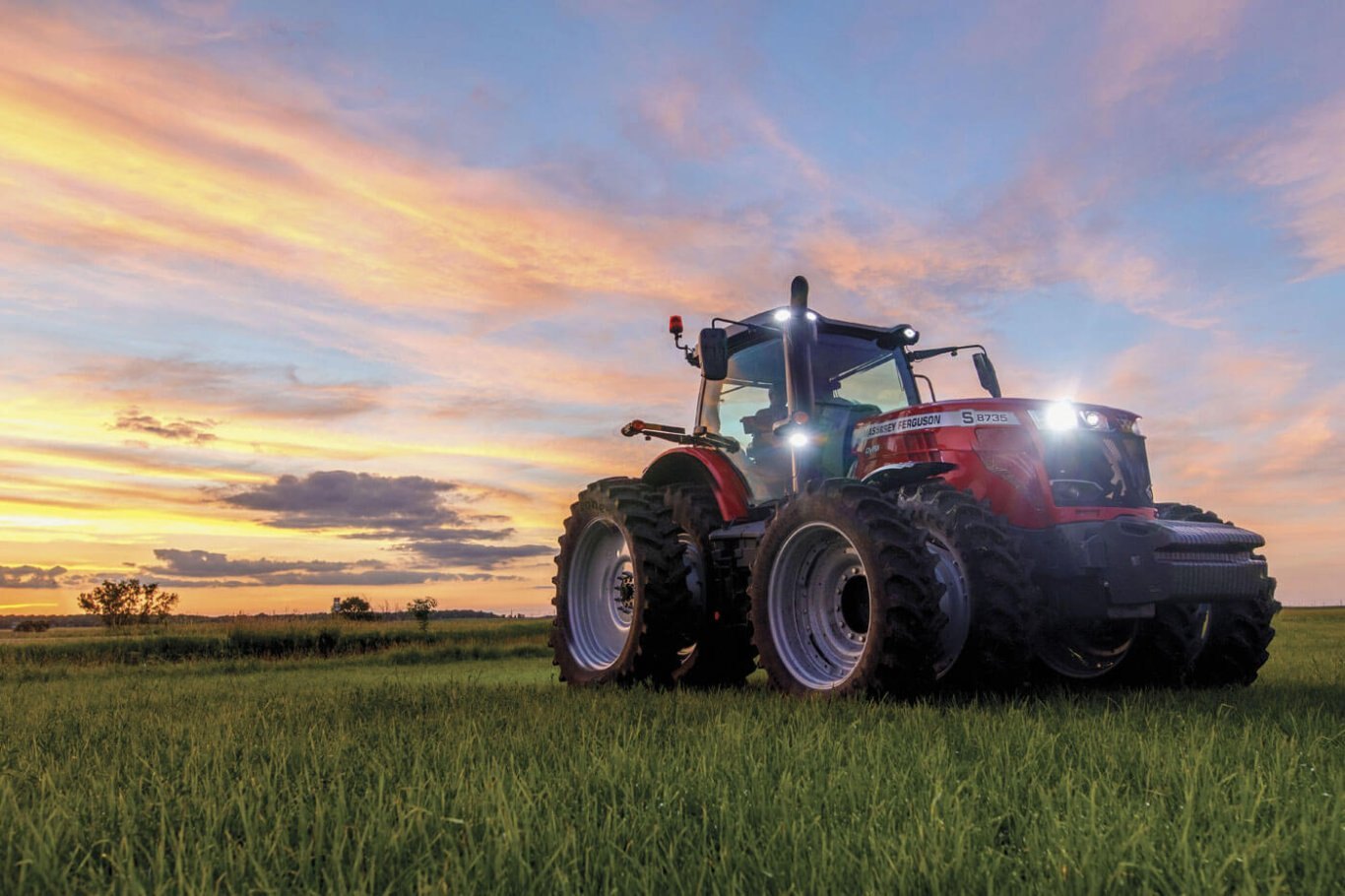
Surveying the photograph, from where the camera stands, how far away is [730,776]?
3188 mm

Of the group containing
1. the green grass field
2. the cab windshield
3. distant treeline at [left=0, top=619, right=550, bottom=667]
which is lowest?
distant treeline at [left=0, top=619, right=550, bottom=667]

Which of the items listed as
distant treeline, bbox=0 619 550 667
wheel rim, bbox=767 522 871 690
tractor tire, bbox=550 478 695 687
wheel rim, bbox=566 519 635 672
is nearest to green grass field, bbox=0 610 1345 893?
wheel rim, bbox=767 522 871 690

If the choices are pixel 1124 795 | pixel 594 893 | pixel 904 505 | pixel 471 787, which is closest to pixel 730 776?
pixel 471 787

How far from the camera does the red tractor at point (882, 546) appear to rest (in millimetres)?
5207

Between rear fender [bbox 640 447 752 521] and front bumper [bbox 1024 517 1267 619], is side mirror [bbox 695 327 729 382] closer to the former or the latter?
rear fender [bbox 640 447 752 521]

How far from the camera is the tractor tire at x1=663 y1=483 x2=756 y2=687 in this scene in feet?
23.7

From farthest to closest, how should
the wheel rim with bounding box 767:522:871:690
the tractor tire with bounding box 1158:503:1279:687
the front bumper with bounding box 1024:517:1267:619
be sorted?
the tractor tire with bounding box 1158:503:1279:687, the wheel rim with bounding box 767:522:871:690, the front bumper with bounding box 1024:517:1267:619

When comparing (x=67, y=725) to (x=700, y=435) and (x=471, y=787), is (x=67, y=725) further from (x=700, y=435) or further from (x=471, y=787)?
(x=700, y=435)

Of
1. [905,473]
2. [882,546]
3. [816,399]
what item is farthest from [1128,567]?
[816,399]

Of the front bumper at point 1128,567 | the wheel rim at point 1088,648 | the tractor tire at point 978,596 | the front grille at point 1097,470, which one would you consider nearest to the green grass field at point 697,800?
the tractor tire at point 978,596

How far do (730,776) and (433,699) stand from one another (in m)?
3.51

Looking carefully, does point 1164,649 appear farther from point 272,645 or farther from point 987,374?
point 272,645

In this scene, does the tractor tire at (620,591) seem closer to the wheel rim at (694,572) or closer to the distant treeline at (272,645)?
the wheel rim at (694,572)

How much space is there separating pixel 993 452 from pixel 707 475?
7.93 ft
